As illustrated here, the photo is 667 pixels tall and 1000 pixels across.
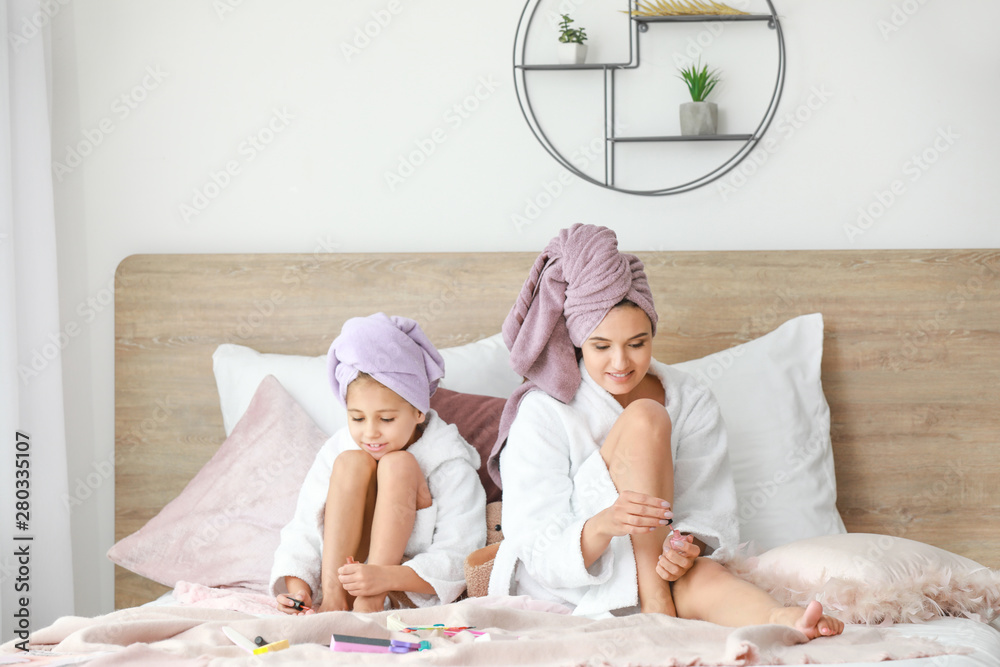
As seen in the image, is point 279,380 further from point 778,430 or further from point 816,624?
point 816,624

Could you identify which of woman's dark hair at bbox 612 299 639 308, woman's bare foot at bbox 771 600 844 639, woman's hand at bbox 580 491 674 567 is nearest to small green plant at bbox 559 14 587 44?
woman's dark hair at bbox 612 299 639 308

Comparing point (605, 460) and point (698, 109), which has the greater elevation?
point (698, 109)

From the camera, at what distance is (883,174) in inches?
78.4

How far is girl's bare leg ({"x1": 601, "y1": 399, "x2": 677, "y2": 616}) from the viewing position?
1329 mm

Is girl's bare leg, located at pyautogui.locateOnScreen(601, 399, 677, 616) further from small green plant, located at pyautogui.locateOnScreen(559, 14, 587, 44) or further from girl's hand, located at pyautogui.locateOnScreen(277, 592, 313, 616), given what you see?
small green plant, located at pyautogui.locateOnScreen(559, 14, 587, 44)

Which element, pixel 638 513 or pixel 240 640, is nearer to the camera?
pixel 240 640

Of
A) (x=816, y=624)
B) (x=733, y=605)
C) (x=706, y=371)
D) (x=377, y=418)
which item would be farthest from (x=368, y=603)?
(x=706, y=371)

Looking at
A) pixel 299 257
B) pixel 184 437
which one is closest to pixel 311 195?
pixel 299 257

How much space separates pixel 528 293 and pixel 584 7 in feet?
2.73

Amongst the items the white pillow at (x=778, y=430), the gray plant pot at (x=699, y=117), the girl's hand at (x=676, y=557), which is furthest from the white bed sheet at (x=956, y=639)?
the gray plant pot at (x=699, y=117)

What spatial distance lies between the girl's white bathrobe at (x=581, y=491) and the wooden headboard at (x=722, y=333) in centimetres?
43

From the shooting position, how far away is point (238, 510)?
1.68 meters

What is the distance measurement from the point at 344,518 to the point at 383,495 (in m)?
→ 0.08

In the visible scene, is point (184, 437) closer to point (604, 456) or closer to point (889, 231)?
point (604, 456)
